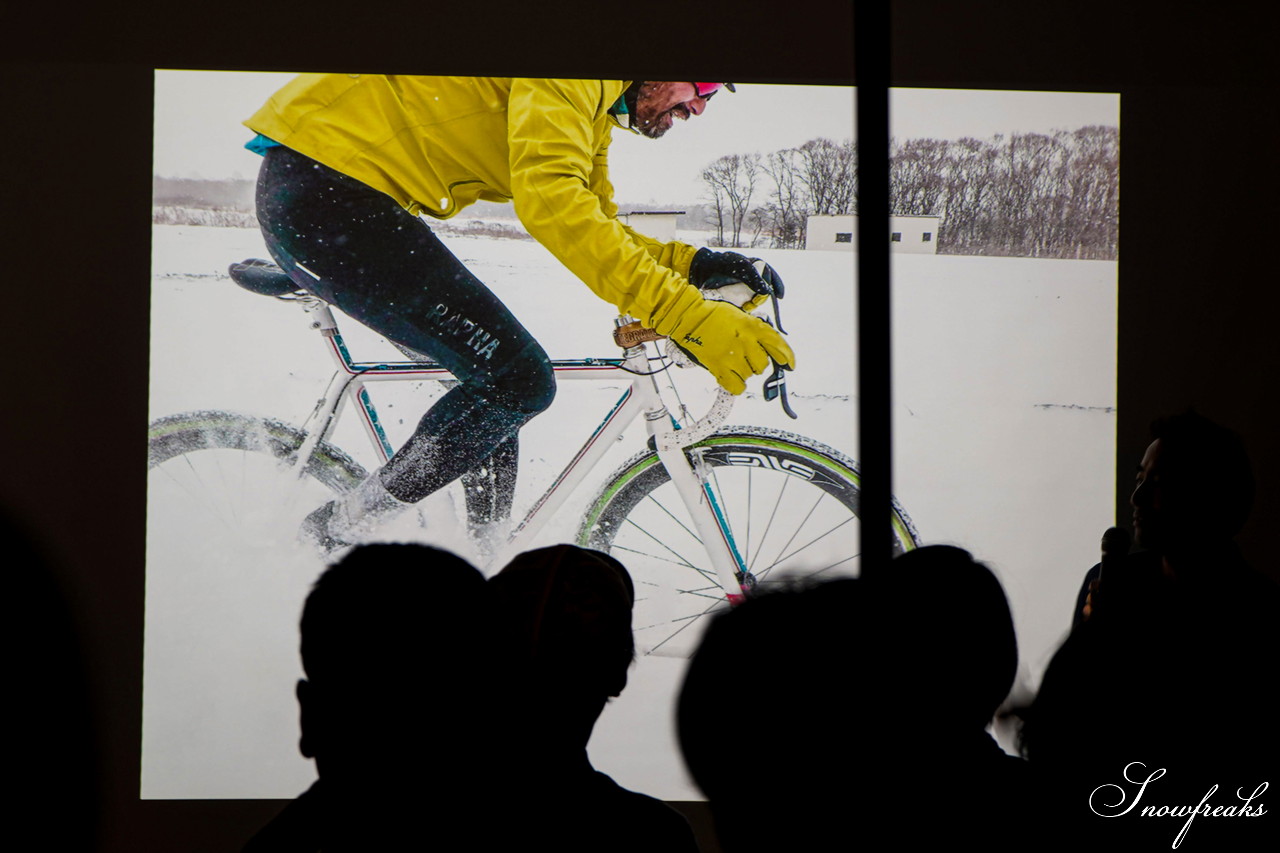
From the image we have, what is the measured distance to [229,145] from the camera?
2551 millimetres

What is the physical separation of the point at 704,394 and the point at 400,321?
0.79 m

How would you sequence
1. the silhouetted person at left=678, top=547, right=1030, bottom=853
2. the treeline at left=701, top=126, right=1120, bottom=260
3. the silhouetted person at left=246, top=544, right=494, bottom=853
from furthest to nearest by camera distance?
the treeline at left=701, top=126, right=1120, bottom=260, the silhouetted person at left=246, top=544, right=494, bottom=853, the silhouetted person at left=678, top=547, right=1030, bottom=853

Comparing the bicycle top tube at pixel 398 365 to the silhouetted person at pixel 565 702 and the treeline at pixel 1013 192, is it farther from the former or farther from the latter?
the silhouetted person at pixel 565 702

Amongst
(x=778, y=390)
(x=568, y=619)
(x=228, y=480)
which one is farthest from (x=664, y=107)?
(x=568, y=619)

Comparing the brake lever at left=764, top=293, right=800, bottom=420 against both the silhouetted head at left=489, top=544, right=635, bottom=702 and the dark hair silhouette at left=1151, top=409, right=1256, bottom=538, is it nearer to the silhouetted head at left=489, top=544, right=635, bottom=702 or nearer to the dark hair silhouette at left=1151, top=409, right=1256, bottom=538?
the dark hair silhouette at left=1151, top=409, right=1256, bottom=538

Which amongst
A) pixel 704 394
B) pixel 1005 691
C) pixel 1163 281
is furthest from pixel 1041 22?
pixel 1005 691

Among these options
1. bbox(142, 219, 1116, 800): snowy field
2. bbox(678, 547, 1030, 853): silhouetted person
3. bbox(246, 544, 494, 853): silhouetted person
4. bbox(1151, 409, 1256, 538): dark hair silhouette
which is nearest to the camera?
bbox(678, 547, 1030, 853): silhouetted person

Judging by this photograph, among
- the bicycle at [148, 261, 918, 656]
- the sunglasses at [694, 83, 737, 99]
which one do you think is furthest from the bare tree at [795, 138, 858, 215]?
the bicycle at [148, 261, 918, 656]

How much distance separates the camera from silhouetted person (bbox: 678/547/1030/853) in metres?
0.71

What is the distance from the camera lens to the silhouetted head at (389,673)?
93 cm

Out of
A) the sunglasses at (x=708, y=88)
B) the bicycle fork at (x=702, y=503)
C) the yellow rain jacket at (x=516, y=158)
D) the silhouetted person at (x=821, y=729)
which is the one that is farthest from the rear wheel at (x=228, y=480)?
the silhouetted person at (x=821, y=729)

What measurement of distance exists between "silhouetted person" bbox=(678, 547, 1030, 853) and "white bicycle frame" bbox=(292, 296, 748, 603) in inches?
72.5

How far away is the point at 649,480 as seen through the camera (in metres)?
2.64

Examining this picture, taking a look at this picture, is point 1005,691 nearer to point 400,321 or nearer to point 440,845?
point 440,845
